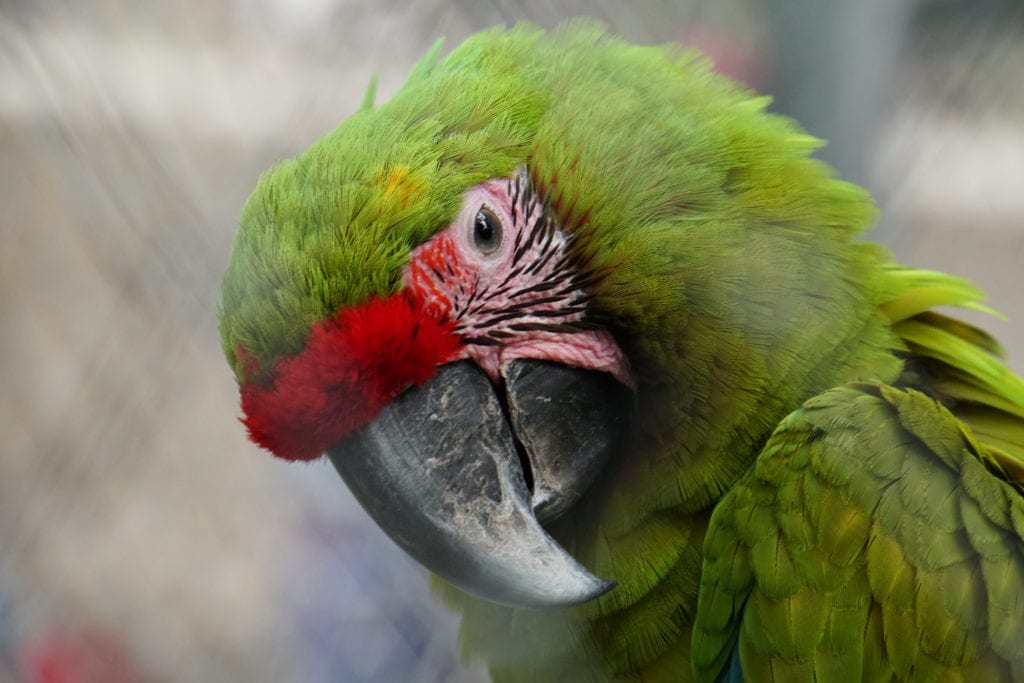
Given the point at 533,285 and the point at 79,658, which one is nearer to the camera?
the point at 533,285

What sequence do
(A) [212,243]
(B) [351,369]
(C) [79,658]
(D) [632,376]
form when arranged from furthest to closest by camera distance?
1. (C) [79,658]
2. (A) [212,243]
3. (D) [632,376]
4. (B) [351,369]

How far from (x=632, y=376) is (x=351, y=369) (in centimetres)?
27

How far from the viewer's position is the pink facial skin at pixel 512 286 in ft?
2.46

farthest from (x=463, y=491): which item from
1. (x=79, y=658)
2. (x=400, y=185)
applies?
(x=79, y=658)

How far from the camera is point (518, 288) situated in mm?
785

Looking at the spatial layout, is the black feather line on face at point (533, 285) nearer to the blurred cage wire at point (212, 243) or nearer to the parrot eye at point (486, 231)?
the parrot eye at point (486, 231)

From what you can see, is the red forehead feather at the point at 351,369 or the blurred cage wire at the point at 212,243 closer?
the red forehead feather at the point at 351,369

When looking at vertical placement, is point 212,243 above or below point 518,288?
below

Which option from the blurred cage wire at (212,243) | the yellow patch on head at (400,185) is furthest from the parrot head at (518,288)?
the blurred cage wire at (212,243)

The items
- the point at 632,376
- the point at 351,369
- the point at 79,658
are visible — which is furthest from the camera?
the point at 79,658

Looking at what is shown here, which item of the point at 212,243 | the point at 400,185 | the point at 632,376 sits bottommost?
the point at 212,243

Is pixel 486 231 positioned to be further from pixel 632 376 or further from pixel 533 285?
pixel 632 376

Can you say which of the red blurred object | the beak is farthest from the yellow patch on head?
the red blurred object

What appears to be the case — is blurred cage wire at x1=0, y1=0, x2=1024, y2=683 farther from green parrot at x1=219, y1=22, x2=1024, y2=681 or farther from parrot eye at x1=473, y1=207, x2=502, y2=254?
parrot eye at x1=473, y1=207, x2=502, y2=254
